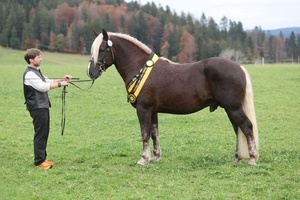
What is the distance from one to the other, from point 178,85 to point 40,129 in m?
2.71

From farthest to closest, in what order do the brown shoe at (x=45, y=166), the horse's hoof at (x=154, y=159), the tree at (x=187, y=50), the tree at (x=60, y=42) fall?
the tree at (x=187, y=50), the tree at (x=60, y=42), the horse's hoof at (x=154, y=159), the brown shoe at (x=45, y=166)

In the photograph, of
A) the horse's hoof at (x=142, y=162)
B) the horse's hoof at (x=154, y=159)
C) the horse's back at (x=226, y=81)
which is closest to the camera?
the horse's back at (x=226, y=81)

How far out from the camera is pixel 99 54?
25.9ft

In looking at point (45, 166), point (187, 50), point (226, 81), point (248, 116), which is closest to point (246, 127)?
point (248, 116)

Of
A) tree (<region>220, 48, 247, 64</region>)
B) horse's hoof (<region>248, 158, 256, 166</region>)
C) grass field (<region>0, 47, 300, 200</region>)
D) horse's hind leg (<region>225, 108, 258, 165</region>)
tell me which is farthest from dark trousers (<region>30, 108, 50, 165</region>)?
tree (<region>220, 48, 247, 64</region>)

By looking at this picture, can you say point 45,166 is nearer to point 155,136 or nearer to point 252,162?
point 155,136

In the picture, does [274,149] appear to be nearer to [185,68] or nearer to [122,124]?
[185,68]

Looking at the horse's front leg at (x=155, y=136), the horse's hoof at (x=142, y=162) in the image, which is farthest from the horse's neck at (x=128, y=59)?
the horse's hoof at (x=142, y=162)

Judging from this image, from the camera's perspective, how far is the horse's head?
782 cm

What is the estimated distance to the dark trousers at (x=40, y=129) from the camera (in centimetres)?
769

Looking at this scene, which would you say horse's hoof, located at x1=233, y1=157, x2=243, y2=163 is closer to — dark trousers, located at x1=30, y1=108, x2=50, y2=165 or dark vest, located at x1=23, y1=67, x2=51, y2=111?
dark trousers, located at x1=30, y1=108, x2=50, y2=165

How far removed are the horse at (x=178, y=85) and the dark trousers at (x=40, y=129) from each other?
1.19m

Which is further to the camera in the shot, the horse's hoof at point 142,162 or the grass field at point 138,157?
the horse's hoof at point 142,162

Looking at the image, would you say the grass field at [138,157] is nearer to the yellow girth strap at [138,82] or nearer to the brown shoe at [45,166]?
the brown shoe at [45,166]
